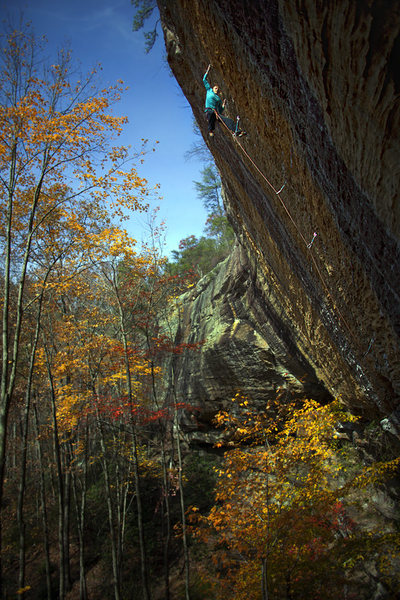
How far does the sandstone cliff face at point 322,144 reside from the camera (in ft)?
6.53

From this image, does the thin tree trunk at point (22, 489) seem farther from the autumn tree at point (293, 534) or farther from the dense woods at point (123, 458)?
the autumn tree at point (293, 534)

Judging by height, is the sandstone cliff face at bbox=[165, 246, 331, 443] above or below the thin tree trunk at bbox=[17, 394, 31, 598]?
above

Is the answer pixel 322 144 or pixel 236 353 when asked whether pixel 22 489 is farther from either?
pixel 322 144

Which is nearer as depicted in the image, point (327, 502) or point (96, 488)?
point (327, 502)

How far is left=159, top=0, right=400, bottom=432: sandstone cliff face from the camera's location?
6.53 feet

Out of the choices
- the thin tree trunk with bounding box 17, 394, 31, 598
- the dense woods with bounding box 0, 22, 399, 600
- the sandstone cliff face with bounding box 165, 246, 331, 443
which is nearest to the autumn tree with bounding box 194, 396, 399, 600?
the dense woods with bounding box 0, 22, 399, 600

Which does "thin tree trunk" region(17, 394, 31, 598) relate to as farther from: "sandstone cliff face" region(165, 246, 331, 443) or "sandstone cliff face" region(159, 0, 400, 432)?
"sandstone cliff face" region(159, 0, 400, 432)

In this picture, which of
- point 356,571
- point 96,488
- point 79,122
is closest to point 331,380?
point 356,571

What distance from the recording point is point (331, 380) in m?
8.82

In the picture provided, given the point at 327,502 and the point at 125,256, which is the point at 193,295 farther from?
the point at 327,502

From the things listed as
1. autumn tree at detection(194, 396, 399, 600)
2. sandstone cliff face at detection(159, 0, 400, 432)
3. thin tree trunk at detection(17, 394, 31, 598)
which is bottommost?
autumn tree at detection(194, 396, 399, 600)

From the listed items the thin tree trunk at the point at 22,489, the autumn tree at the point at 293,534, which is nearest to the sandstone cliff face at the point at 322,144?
the autumn tree at the point at 293,534

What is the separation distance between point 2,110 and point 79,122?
58.6 inches

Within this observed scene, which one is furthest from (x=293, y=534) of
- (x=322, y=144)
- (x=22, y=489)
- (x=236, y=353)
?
(x=322, y=144)
